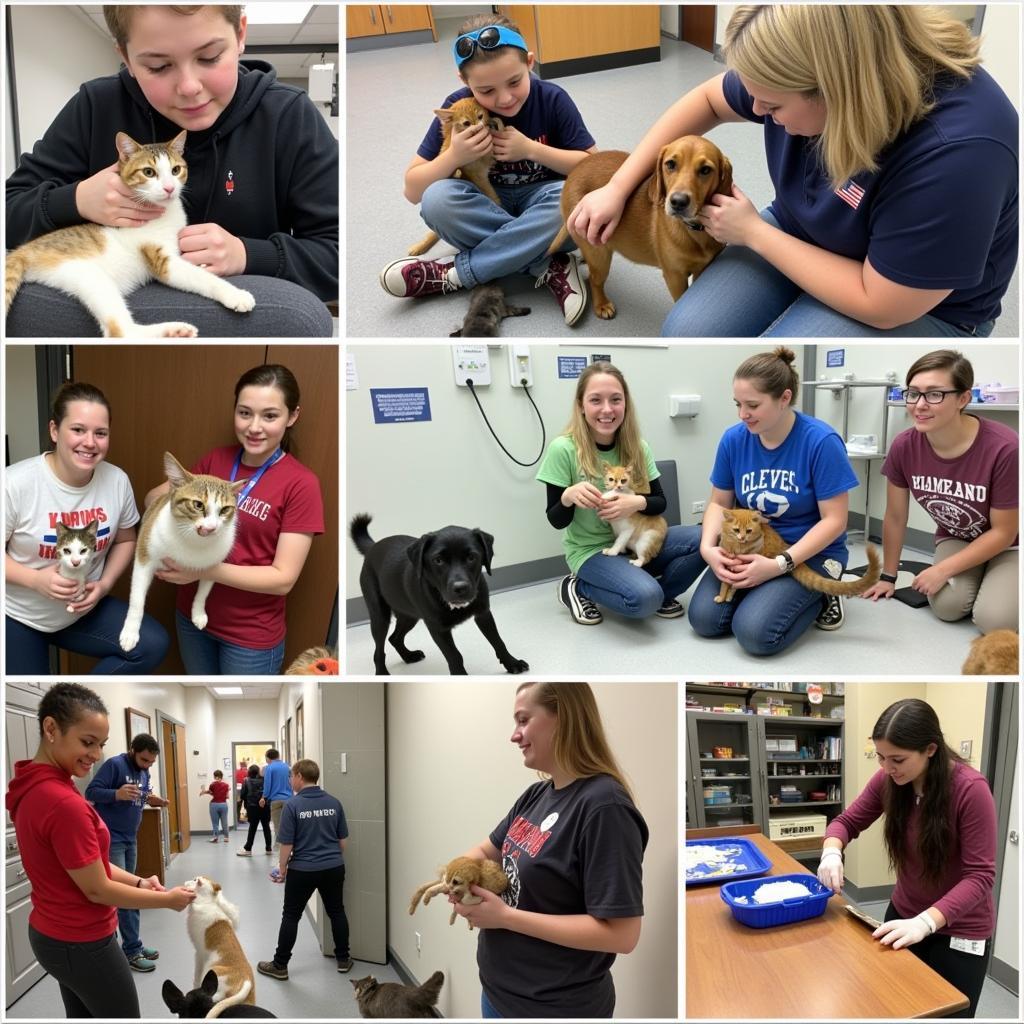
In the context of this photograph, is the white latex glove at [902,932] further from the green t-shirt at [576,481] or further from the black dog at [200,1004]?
the black dog at [200,1004]

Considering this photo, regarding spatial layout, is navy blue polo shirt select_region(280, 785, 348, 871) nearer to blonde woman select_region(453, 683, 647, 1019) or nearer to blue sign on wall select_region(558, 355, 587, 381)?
blonde woman select_region(453, 683, 647, 1019)

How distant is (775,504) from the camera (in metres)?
1.82

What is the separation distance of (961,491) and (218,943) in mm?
2324

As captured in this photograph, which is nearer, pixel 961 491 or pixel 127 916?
pixel 961 491

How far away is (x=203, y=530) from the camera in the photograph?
1.56m

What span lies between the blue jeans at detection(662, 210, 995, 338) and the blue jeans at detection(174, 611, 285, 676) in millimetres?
1274

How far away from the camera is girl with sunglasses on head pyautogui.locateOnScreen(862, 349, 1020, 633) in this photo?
1657 millimetres

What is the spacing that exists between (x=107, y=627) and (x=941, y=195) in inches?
76.9

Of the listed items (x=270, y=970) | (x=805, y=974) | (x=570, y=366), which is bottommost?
(x=270, y=970)

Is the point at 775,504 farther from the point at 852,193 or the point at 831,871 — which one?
the point at 831,871

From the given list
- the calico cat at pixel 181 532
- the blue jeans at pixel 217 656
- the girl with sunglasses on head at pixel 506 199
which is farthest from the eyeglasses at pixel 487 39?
the blue jeans at pixel 217 656

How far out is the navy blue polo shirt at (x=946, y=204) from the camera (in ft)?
4.24

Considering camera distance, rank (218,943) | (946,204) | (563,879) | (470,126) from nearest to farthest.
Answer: (946,204) → (563,879) → (470,126) → (218,943)

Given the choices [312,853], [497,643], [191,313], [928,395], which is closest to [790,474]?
[928,395]
